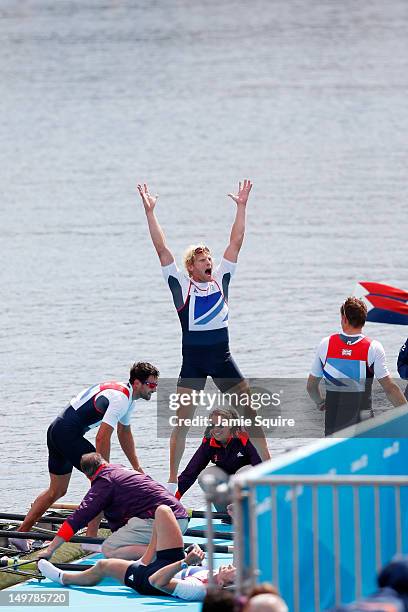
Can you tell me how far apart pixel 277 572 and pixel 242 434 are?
4310 mm

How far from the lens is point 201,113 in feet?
146

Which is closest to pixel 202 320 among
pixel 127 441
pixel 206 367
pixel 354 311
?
pixel 206 367

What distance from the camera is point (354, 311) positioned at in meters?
11.9

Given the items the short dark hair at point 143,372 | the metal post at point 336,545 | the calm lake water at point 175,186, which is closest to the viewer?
the metal post at point 336,545

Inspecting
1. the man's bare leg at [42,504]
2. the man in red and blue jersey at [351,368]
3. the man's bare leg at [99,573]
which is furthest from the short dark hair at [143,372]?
the man's bare leg at [99,573]

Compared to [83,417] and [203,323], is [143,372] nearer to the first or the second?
[83,417]

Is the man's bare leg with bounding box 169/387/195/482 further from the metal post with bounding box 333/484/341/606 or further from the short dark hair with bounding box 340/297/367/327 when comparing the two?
the metal post with bounding box 333/484/341/606

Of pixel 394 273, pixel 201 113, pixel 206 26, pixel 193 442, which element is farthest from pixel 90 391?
pixel 206 26

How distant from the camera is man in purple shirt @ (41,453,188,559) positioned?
11.3 m

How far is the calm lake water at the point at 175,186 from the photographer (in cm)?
1925

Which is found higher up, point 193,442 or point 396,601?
point 193,442

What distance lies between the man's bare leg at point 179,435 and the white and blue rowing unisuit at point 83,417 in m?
0.61

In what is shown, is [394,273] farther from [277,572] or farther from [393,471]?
[277,572]

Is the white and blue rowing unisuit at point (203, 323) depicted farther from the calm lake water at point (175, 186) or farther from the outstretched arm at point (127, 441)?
the calm lake water at point (175, 186)
